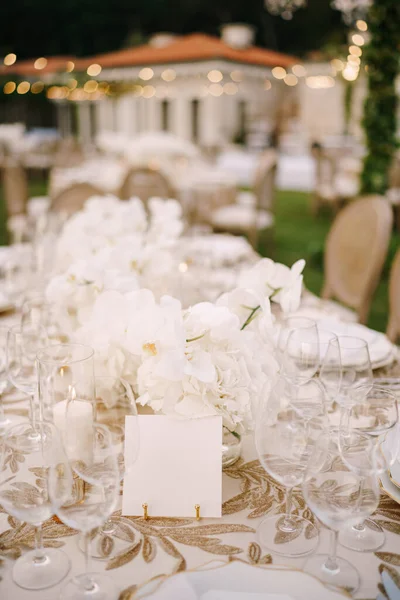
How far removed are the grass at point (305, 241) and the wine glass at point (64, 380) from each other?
7.43 feet

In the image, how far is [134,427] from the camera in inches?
35.4

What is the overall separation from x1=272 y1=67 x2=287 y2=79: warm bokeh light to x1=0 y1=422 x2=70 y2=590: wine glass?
1438cm

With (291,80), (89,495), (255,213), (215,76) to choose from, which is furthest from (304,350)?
(291,80)

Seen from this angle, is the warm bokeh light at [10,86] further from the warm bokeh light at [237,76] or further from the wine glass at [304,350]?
the wine glass at [304,350]

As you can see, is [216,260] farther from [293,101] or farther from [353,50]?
[293,101]

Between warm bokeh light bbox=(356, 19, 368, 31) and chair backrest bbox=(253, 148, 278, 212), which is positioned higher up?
warm bokeh light bbox=(356, 19, 368, 31)

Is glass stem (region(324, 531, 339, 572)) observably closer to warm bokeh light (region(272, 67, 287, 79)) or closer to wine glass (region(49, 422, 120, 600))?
wine glass (region(49, 422, 120, 600))

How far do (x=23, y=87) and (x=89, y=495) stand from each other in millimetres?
15283

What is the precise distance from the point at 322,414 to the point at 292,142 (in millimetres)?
13053

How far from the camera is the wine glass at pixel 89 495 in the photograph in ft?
2.51

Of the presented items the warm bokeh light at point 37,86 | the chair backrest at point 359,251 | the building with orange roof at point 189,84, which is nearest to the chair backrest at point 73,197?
the chair backrest at point 359,251

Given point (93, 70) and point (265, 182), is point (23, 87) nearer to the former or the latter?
point (93, 70)

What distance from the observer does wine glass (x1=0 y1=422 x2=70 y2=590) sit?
0.80 m

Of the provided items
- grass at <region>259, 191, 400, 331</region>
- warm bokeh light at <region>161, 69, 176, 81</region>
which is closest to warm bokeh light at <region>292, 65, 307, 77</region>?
warm bokeh light at <region>161, 69, 176, 81</region>
